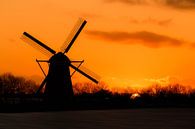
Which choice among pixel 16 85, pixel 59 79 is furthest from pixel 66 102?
pixel 16 85

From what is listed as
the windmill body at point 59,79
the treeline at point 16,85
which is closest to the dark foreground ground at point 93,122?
the windmill body at point 59,79

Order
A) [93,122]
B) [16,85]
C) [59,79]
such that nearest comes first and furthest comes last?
1. [93,122]
2. [59,79]
3. [16,85]

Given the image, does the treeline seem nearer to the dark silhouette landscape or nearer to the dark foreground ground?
the dark silhouette landscape

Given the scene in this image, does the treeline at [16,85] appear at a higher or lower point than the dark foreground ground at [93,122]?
higher

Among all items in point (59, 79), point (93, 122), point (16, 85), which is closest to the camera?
point (93, 122)

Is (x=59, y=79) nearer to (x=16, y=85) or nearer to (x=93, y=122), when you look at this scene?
(x=93, y=122)

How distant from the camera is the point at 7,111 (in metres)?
76.1

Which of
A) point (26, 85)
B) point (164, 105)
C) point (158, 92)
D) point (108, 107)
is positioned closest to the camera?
point (108, 107)

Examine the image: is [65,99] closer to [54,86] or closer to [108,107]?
[54,86]

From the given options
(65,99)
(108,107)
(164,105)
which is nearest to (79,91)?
(164,105)

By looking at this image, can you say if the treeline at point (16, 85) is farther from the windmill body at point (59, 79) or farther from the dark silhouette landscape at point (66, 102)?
the windmill body at point (59, 79)

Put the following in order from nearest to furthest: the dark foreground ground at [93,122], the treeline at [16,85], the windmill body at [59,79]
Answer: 1. the dark foreground ground at [93,122]
2. the windmill body at [59,79]
3. the treeline at [16,85]

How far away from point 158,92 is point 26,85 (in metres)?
36.5

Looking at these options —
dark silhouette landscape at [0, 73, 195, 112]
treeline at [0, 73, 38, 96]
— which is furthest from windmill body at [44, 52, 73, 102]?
treeline at [0, 73, 38, 96]
